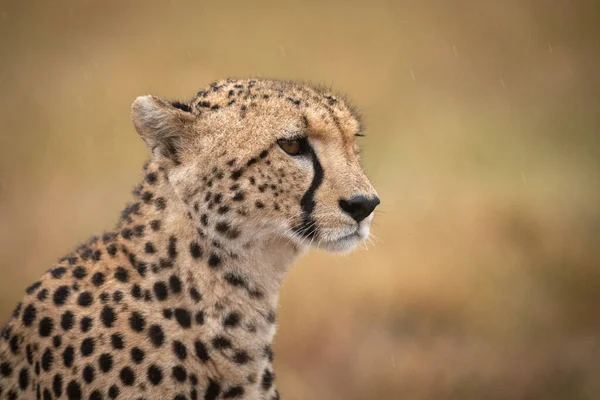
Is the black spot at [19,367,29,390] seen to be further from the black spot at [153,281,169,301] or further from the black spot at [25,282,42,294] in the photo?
the black spot at [153,281,169,301]

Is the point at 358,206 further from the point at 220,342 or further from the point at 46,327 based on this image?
the point at 46,327

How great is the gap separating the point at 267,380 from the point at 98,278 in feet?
1.85

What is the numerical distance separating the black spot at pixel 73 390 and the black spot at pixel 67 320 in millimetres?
156

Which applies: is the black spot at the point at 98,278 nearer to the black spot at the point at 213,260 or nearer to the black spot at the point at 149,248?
the black spot at the point at 149,248

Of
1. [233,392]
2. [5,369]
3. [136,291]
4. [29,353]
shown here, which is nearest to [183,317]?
[136,291]

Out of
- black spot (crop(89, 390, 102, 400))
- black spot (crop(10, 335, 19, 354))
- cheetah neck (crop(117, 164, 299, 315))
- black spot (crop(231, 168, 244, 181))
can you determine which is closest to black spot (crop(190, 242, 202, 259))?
cheetah neck (crop(117, 164, 299, 315))

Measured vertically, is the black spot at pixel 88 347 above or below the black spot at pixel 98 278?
below

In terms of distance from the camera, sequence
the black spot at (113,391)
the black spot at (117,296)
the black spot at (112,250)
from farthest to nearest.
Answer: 1. the black spot at (112,250)
2. the black spot at (117,296)
3. the black spot at (113,391)

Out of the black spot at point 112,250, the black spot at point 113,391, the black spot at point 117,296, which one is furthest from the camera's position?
the black spot at point 112,250

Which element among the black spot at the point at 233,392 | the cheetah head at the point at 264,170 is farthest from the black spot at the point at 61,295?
the black spot at the point at 233,392

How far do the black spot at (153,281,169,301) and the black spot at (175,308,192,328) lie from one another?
0.17 ft

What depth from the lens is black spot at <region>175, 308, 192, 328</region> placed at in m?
2.44

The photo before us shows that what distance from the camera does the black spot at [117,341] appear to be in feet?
7.82

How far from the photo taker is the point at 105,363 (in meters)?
2.37
